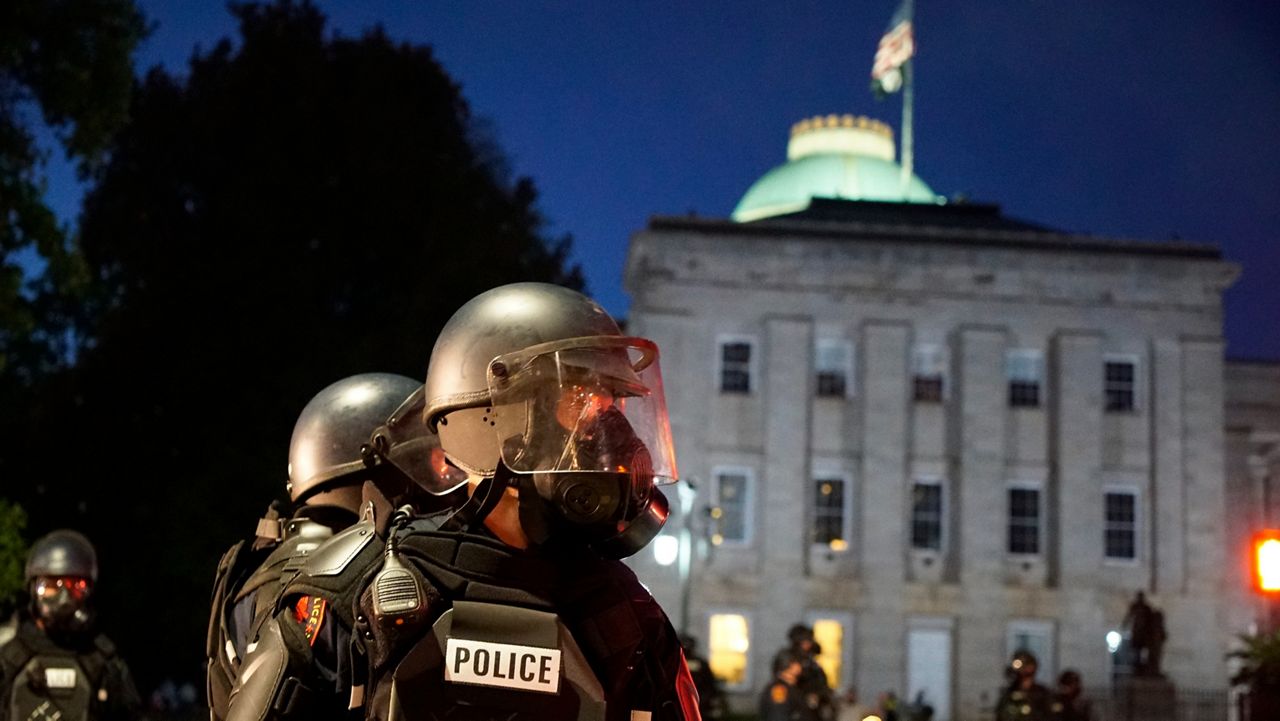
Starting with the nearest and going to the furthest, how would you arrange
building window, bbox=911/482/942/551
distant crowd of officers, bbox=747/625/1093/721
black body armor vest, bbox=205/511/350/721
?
black body armor vest, bbox=205/511/350/721 → distant crowd of officers, bbox=747/625/1093/721 → building window, bbox=911/482/942/551

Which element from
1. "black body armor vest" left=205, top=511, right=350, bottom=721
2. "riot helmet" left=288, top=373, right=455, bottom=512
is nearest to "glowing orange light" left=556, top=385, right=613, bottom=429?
"black body armor vest" left=205, top=511, right=350, bottom=721

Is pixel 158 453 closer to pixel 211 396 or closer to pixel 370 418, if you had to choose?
pixel 211 396

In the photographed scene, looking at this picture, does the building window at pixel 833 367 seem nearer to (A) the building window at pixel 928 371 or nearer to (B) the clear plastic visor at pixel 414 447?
(A) the building window at pixel 928 371

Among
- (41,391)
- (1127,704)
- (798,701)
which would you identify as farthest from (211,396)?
(1127,704)

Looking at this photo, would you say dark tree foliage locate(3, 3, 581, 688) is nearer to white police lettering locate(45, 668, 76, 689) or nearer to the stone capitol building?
the stone capitol building

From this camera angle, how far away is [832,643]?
151ft

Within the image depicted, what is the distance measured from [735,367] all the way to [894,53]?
53.1ft

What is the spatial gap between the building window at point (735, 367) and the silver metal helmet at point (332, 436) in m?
41.2

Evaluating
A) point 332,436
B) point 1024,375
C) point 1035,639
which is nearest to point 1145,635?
point 1035,639

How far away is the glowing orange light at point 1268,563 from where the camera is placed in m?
18.1

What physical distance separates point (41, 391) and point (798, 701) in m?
19.7

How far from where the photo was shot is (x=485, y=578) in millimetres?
3424

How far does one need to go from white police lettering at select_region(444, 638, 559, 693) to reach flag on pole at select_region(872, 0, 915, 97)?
5517cm

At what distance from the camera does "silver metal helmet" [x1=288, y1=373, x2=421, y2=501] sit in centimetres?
584
